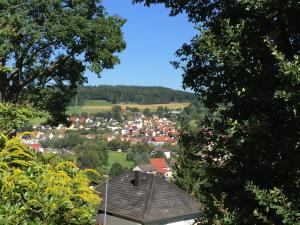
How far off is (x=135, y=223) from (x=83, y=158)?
88586 mm

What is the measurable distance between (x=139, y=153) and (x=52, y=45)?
139 meters

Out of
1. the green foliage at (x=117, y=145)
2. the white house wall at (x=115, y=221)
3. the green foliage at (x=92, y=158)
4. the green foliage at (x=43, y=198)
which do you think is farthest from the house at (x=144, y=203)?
the green foliage at (x=117, y=145)

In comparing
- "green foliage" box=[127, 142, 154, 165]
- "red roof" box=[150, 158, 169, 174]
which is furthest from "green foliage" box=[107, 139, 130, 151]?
"red roof" box=[150, 158, 169, 174]

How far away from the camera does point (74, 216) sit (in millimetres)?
3361

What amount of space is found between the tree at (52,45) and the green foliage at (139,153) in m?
116

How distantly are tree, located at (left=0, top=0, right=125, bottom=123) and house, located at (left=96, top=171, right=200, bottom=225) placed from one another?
10.9 m

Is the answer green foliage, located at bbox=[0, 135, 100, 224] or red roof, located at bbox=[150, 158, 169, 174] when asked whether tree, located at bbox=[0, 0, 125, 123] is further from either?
red roof, located at bbox=[150, 158, 169, 174]

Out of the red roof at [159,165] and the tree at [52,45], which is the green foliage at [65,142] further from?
the tree at [52,45]

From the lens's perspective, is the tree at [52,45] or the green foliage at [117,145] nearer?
the tree at [52,45]

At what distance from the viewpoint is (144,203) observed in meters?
28.7

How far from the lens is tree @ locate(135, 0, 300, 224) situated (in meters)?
5.40

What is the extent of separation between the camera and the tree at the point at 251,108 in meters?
5.40

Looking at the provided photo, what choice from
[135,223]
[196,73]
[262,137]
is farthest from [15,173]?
[135,223]

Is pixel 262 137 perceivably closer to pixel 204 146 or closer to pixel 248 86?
pixel 248 86
